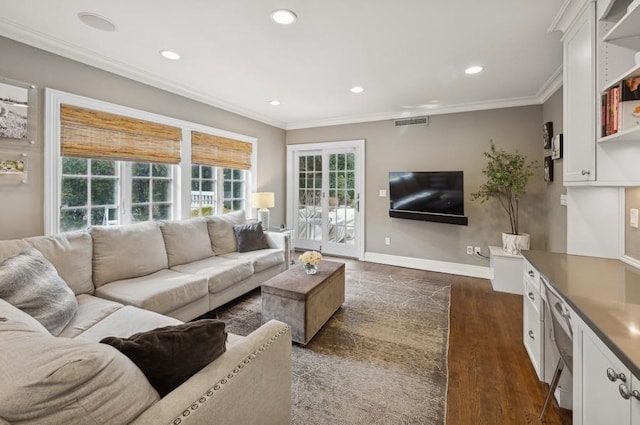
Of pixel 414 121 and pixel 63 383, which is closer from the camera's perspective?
pixel 63 383

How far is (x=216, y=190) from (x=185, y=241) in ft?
4.36

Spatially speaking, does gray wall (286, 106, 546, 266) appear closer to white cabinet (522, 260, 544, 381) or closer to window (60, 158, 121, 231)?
white cabinet (522, 260, 544, 381)

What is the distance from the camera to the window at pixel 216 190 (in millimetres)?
3982

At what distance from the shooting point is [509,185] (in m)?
3.66

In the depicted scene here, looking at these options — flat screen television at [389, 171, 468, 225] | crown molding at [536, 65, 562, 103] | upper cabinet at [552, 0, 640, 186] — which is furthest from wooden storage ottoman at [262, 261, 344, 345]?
crown molding at [536, 65, 562, 103]

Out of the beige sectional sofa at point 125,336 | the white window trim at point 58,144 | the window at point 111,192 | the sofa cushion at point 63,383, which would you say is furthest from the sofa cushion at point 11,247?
the sofa cushion at point 63,383

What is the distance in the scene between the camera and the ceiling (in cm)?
204

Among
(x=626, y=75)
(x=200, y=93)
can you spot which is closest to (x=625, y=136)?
(x=626, y=75)

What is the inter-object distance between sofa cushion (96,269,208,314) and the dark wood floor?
2.08 m

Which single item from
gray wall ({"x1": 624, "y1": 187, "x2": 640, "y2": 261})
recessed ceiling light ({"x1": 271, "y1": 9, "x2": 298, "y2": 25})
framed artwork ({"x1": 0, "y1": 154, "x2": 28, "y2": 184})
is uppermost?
recessed ceiling light ({"x1": 271, "y1": 9, "x2": 298, "y2": 25})

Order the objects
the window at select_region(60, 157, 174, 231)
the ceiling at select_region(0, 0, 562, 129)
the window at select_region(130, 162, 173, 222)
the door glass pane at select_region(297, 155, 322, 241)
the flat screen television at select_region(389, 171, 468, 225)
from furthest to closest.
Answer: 1. the door glass pane at select_region(297, 155, 322, 241)
2. the flat screen television at select_region(389, 171, 468, 225)
3. the window at select_region(130, 162, 173, 222)
4. the window at select_region(60, 157, 174, 231)
5. the ceiling at select_region(0, 0, 562, 129)

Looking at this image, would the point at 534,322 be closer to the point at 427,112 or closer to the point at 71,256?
the point at 427,112

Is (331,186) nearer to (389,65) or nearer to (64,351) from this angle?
(389,65)

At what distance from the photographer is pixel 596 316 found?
111 centimetres
